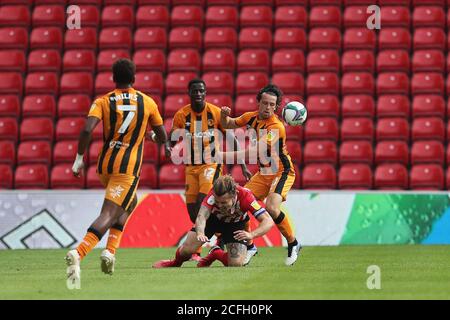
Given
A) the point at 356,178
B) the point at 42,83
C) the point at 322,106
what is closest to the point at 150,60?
the point at 42,83

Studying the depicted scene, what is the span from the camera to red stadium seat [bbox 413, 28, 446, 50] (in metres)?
17.5

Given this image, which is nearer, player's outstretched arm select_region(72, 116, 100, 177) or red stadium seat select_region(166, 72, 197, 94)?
player's outstretched arm select_region(72, 116, 100, 177)

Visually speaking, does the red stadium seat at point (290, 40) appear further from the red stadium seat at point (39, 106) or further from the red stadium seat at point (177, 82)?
the red stadium seat at point (39, 106)

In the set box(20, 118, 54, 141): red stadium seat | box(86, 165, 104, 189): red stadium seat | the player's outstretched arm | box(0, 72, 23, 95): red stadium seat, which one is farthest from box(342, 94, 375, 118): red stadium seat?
the player's outstretched arm

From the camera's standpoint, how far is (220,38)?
700 inches

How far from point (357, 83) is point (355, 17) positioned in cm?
158

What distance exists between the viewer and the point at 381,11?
1800 cm

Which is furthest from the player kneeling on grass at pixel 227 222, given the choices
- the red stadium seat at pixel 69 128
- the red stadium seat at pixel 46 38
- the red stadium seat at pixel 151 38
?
the red stadium seat at pixel 46 38

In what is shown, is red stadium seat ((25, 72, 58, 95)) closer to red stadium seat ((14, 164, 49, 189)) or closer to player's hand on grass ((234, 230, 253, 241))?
red stadium seat ((14, 164, 49, 189))

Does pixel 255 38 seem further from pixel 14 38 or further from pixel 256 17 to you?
pixel 14 38

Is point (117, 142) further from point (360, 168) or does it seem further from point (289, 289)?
point (360, 168)

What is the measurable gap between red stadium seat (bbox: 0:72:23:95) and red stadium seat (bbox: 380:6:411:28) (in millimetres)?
6421

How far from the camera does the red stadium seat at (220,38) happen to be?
1775cm
